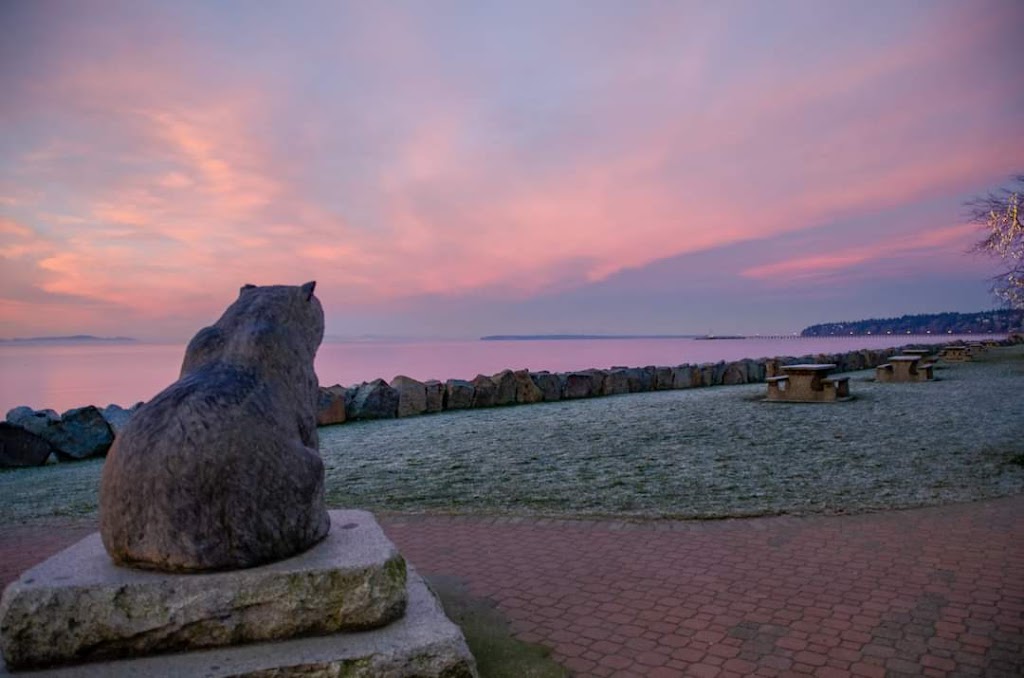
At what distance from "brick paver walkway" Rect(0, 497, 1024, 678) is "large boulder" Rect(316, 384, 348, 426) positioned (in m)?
6.94

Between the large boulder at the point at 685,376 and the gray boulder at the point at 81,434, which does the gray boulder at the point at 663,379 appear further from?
the gray boulder at the point at 81,434

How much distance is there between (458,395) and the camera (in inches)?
606

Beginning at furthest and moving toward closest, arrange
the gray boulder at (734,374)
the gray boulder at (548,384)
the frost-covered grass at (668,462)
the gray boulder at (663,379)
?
1. the gray boulder at (734,374)
2. the gray boulder at (663,379)
3. the gray boulder at (548,384)
4. the frost-covered grass at (668,462)

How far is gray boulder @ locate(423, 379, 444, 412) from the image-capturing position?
14.9 meters

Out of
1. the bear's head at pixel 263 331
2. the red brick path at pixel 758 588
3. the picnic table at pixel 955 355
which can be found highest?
the bear's head at pixel 263 331

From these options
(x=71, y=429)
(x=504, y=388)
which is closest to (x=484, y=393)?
(x=504, y=388)

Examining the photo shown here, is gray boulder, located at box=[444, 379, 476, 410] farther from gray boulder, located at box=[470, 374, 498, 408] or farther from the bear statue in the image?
the bear statue

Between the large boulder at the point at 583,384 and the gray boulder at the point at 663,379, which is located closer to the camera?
the large boulder at the point at 583,384

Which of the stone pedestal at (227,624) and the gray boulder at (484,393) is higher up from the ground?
the gray boulder at (484,393)

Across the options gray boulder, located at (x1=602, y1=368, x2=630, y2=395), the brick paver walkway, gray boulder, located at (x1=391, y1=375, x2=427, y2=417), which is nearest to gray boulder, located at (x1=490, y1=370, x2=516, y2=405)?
gray boulder, located at (x1=391, y1=375, x2=427, y2=417)

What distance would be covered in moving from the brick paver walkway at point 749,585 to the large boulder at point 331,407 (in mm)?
6944

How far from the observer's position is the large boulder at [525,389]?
16312 mm

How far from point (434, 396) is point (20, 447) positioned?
7595mm

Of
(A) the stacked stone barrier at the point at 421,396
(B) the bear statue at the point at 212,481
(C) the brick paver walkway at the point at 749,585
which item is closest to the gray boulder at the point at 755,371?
(A) the stacked stone barrier at the point at 421,396
